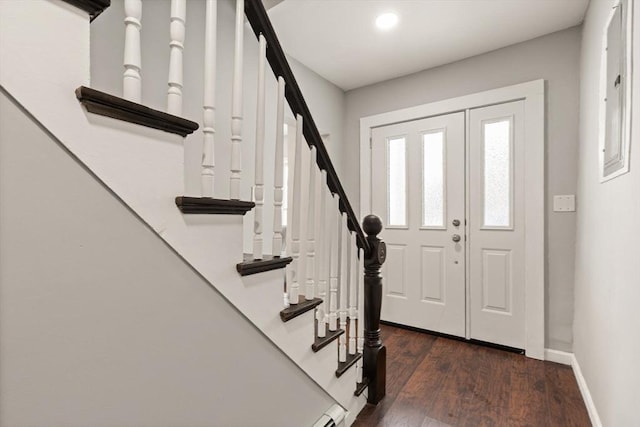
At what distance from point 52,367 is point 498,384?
2.35m

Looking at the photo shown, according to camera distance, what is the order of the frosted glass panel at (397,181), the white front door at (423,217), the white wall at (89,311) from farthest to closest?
the frosted glass panel at (397,181)
the white front door at (423,217)
the white wall at (89,311)

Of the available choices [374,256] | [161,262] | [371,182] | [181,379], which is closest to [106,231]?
[161,262]

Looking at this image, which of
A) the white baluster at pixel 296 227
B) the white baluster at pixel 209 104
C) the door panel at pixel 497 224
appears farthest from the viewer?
the door panel at pixel 497 224

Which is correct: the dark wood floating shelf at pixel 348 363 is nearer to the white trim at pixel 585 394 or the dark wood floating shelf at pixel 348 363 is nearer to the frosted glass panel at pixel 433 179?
the white trim at pixel 585 394

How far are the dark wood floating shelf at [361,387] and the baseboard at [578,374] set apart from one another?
115cm

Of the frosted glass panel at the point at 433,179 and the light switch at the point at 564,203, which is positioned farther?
the frosted glass panel at the point at 433,179

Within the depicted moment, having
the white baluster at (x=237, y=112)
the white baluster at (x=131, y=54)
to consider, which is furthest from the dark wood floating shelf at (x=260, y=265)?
the white baluster at (x=131, y=54)

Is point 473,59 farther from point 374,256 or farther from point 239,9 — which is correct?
point 239,9

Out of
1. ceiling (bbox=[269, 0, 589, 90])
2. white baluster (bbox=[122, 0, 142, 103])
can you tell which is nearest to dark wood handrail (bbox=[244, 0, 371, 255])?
white baluster (bbox=[122, 0, 142, 103])

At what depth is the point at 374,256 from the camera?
1704 mm

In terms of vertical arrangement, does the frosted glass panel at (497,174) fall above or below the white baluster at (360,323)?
above

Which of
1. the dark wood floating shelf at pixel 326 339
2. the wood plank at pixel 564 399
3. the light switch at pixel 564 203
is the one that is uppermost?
the light switch at pixel 564 203

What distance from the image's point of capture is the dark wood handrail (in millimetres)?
1022

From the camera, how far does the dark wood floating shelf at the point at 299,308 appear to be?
3.61 feet
